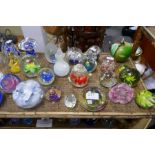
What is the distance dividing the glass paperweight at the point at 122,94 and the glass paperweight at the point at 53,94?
0.99ft

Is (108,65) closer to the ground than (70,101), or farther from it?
farther from it

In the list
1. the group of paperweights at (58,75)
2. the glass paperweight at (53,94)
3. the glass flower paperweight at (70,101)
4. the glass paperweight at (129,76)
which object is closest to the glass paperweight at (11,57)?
the group of paperweights at (58,75)

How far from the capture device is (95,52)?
127cm

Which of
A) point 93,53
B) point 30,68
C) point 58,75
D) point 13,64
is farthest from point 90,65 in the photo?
point 13,64

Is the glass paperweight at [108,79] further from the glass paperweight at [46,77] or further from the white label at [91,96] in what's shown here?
the glass paperweight at [46,77]

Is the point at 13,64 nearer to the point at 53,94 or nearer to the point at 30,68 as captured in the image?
the point at 30,68

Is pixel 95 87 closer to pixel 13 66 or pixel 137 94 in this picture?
pixel 137 94

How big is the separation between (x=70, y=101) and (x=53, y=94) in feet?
0.34

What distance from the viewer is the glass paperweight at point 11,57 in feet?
3.96

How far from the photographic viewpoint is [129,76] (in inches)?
44.8

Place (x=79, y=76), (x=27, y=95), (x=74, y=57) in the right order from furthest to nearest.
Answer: (x=74, y=57) → (x=79, y=76) → (x=27, y=95)

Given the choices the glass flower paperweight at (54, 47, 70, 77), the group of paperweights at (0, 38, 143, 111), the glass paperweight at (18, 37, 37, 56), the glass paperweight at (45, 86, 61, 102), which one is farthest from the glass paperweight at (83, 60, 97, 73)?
the glass paperweight at (18, 37, 37, 56)

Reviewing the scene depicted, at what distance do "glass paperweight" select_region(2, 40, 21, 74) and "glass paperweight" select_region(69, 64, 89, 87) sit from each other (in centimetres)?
36

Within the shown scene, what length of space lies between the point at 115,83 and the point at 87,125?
1.57ft
